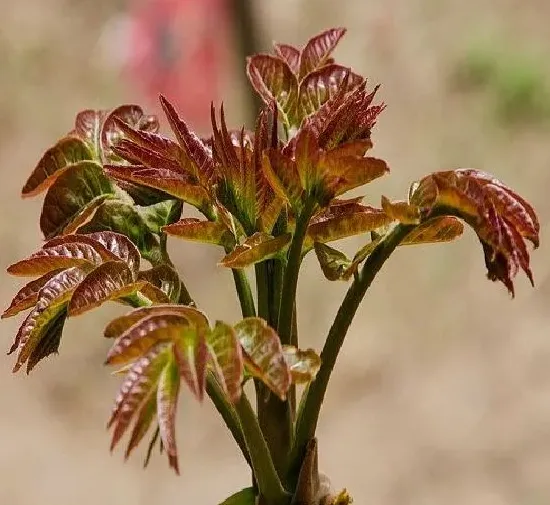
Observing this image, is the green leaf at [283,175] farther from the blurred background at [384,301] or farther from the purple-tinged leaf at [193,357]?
the blurred background at [384,301]

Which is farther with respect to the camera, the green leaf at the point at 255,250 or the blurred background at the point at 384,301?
the blurred background at the point at 384,301

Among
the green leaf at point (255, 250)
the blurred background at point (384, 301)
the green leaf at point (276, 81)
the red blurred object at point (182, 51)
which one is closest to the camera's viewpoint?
the green leaf at point (255, 250)

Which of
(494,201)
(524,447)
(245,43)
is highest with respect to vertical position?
(245,43)

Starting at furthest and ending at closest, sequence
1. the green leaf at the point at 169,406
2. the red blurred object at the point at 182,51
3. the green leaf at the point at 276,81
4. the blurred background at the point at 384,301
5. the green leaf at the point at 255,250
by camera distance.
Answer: the red blurred object at the point at 182,51
the blurred background at the point at 384,301
the green leaf at the point at 276,81
the green leaf at the point at 255,250
the green leaf at the point at 169,406

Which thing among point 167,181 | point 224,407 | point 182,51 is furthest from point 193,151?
point 182,51

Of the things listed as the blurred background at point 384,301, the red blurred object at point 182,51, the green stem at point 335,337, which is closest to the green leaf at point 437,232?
the green stem at point 335,337

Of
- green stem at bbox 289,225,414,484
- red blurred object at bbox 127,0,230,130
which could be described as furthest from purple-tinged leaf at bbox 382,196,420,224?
red blurred object at bbox 127,0,230,130

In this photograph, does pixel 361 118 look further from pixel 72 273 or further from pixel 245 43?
pixel 245 43

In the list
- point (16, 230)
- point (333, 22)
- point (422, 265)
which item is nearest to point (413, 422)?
point (422, 265)
